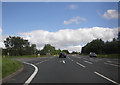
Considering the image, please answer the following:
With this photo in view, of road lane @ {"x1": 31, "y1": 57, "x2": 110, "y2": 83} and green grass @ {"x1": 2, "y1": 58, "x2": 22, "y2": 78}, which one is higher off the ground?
green grass @ {"x1": 2, "y1": 58, "x2": 22, "y2": 78}

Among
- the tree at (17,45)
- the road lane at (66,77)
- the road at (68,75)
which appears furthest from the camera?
the tree at (17,45)

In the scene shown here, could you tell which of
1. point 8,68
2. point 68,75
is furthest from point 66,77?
point 8,68

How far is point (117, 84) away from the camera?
6.30 meters

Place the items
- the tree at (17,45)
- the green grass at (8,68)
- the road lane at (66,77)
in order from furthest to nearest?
1. the tree at (17,45)
2. the green grass at (8,68)
3. the road lane at (66,77)

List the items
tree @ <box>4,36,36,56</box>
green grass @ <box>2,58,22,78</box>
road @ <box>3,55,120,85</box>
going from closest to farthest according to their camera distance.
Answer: road @ <box>3,55,120,85</box> < green grass @ <box>2,58,22,78</box> < tree @ <box>4,36,36,56</box>

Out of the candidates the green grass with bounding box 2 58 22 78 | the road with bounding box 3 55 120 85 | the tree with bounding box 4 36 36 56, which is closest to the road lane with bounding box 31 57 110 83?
the road with bounding box 3 55 120 85

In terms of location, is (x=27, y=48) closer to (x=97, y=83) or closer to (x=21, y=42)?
(x=21, y=42)

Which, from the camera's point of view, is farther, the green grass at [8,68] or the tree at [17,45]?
the tree at [17,45]

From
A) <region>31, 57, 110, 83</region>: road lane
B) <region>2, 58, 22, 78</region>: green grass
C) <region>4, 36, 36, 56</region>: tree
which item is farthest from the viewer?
<region>4, 36, 36, 56</region>: tree

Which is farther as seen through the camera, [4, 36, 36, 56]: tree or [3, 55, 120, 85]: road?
[4, 36, 36, 56]: tree

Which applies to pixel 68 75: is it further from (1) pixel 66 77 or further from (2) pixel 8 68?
(2) pixel 8 68

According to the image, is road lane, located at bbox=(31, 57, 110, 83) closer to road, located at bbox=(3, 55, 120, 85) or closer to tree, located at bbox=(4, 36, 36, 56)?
road, located at bbox=(3, 55, 120, 85)

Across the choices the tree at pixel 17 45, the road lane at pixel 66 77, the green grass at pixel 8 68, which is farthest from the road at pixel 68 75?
the tree at pixel 17 45

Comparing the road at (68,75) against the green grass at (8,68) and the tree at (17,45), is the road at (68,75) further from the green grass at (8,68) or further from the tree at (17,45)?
the tree at (17,45)
